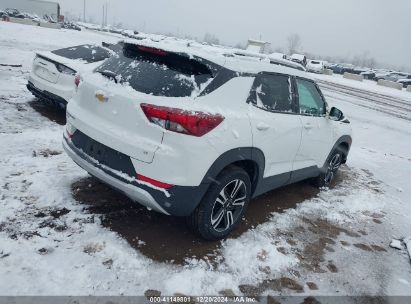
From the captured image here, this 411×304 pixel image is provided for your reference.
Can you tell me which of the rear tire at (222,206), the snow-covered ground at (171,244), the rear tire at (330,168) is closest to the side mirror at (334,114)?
the rear tire at (330,168)

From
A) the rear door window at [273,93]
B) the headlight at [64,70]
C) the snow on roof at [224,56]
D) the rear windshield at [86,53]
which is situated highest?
the snow on roof at [224,56]

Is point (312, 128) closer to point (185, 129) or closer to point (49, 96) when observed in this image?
point (185, 129)

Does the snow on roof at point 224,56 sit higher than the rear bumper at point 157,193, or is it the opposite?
the snow on roof at point 224,56

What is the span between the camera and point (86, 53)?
24.0 ft

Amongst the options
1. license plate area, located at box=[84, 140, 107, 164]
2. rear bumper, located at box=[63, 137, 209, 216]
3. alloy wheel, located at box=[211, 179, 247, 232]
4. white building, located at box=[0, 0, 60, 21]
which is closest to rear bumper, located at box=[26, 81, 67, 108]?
license plate area, located at box=[84, 140, 107, 164]

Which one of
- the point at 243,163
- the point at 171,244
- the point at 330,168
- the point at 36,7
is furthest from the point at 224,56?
the point at 36,7

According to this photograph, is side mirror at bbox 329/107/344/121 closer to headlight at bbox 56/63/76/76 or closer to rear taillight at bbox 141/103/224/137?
rear taillight at bbox 141/103/224/137

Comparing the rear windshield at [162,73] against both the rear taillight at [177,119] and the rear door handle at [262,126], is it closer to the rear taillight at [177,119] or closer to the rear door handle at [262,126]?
the rear taillight at [177,119]

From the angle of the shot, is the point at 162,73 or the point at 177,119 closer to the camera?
the point at 177,119

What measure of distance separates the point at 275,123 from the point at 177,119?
1.39 meters

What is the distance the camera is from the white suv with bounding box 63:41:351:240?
3129mm

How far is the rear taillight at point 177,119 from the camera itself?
→ 3.07 meters

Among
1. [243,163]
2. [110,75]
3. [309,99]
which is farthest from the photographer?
[309,99]

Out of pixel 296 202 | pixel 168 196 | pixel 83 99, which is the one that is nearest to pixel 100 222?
pixel 168 196
